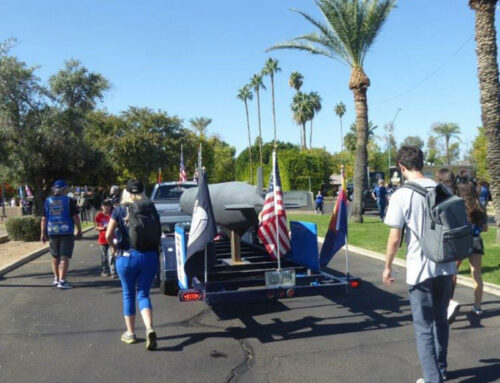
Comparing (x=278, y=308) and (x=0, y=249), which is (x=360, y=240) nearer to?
(x=278, y=308)

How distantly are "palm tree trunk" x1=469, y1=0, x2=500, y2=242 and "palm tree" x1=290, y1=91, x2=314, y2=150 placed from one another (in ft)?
211

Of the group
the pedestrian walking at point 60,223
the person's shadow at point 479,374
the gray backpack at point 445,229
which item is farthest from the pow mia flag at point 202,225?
the pedestrian walking at point 60,223

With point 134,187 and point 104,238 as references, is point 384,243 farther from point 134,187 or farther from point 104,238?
point 134,187

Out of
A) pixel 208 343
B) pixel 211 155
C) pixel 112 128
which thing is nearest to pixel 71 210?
pixel 208 343

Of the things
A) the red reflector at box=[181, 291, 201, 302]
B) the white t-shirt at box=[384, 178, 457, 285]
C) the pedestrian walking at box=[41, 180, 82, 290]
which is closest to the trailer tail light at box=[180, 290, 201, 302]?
the red reflector at box=[181, 291, 201, 302]

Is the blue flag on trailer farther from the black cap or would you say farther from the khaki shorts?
the khaki shorts

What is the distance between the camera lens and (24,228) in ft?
51.0

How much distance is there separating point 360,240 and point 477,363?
900cm

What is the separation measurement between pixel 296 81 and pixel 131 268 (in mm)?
71486

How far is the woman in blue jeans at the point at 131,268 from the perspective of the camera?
534cm

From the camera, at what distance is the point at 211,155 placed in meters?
60.1

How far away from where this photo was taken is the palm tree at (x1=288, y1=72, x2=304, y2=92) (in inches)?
2899

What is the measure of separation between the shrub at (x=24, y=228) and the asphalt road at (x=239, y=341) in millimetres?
7998

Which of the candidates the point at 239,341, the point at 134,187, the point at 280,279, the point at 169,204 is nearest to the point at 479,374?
the point at 280,279
